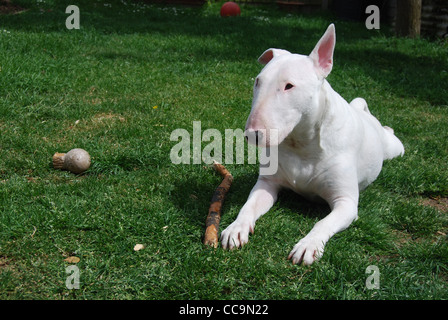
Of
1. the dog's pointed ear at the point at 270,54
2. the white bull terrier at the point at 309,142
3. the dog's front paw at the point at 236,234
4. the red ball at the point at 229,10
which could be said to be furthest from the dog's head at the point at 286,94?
the red ball at the point at 229,10

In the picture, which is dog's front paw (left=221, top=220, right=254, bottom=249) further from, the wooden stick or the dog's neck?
the dog's neck

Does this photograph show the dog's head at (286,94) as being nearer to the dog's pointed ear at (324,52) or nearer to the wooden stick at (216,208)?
the dog's pointed ear at (324,52)

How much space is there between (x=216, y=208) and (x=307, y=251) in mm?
710

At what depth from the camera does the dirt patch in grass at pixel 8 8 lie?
9774 millimetres

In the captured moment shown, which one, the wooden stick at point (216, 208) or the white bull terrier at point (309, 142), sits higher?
the white bull terrier at point (309, 142)

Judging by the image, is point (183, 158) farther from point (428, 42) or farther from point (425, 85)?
point (428, 42)

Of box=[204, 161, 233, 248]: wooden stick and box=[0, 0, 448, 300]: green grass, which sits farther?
box=[204, 161, 233, 248]: wooden stick

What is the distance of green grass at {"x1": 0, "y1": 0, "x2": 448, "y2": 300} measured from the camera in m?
A: 2.35

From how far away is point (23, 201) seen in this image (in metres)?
3.04

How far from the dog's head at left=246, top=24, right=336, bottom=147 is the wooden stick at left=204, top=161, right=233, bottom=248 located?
0.65 m

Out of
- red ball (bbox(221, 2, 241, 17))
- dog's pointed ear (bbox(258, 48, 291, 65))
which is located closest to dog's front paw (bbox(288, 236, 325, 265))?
dog's pointed ear (bbox(258, 48, 291, 65))

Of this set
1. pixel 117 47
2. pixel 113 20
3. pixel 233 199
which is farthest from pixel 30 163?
pixel 113 20

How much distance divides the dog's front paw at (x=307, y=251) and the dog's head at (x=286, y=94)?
0.61 m

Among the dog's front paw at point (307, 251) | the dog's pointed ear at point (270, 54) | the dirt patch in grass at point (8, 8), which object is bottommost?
the dog's front paw at point (307, 251)
